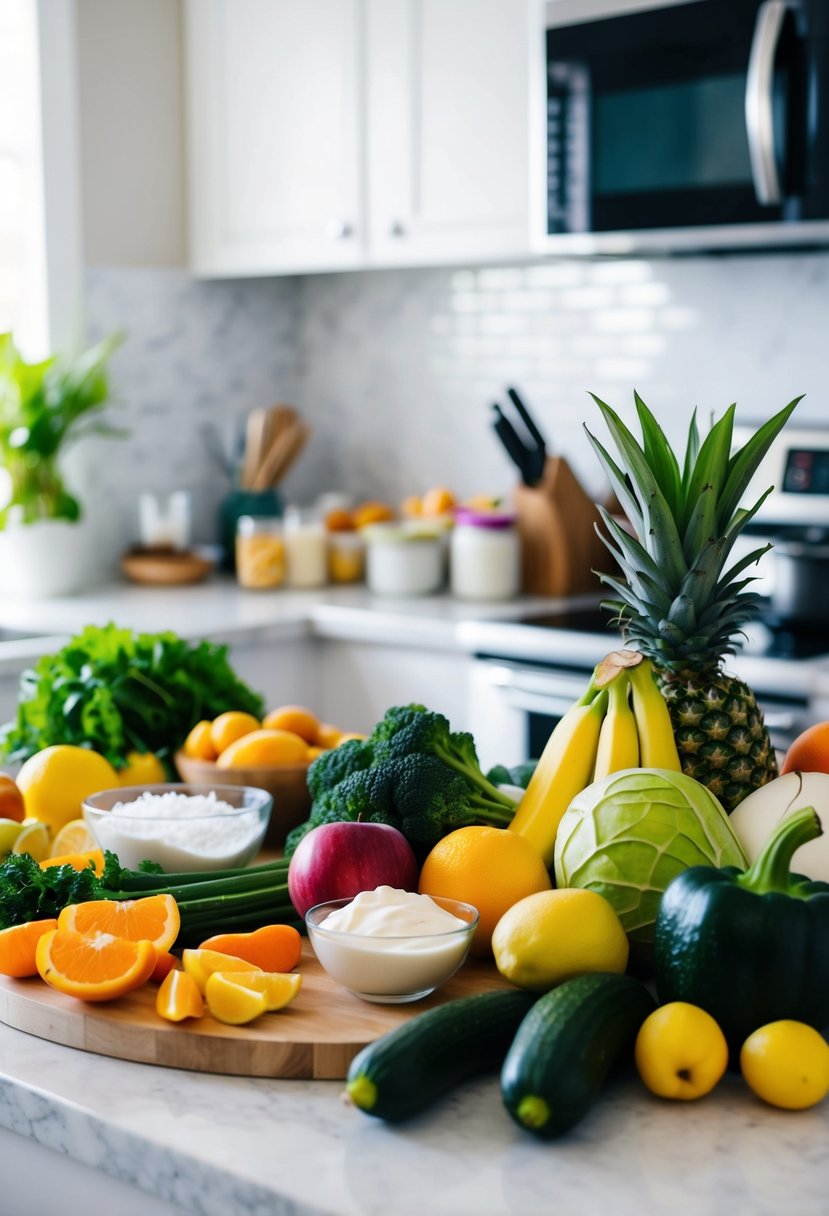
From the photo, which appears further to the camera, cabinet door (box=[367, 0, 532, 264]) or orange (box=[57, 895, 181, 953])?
cabinet door (box=[367, 0, 532, 264])

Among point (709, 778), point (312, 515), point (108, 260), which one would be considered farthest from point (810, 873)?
point (108, 260)

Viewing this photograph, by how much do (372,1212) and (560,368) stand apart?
119 inches

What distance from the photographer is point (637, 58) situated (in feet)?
9.32

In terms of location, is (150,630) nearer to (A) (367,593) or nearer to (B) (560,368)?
(A) (367,593)

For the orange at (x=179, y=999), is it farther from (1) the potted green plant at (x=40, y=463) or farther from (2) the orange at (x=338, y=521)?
(2) the orange at (x=338, y=521)

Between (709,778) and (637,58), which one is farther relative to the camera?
(637,58)

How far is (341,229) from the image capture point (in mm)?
3543

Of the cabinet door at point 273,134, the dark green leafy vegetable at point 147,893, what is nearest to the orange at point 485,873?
the dark green leafy vegetable at point 147,893

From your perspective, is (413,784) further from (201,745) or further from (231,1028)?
(201,745)

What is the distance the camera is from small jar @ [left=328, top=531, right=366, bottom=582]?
3.76 meters

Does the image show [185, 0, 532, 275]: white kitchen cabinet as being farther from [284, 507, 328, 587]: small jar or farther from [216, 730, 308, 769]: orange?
[216, 730, 308, 769]: orange

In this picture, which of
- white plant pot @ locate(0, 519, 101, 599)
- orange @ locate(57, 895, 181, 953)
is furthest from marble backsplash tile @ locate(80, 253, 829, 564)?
orange @ locate(57, 895, 181, 953)

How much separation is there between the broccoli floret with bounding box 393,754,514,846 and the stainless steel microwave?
174 centimetres

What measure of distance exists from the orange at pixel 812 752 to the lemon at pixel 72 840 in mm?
712
